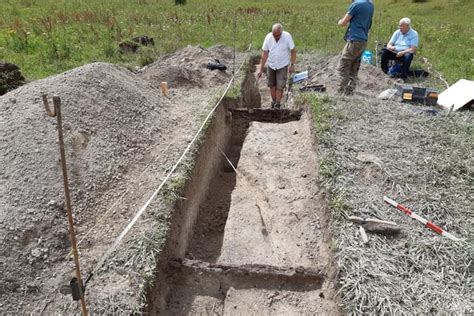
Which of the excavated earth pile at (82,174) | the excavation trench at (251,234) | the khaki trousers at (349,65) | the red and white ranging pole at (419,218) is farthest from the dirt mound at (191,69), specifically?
the red and white ranging pole at (419,218)

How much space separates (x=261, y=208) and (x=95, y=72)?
3.43 meters

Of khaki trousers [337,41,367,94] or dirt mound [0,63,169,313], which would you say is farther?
khaki trousers [337,41,367,94]

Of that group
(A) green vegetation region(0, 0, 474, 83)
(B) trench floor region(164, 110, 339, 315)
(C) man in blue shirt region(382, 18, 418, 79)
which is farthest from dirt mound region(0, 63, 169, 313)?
(C) man in blue shirt region(382, 18, 418, 79)

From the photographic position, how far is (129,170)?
16.4ft

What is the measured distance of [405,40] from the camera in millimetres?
10078

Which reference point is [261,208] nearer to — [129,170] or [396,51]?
[129,170]

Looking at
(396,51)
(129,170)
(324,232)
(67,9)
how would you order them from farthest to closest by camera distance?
1. (67,9)
2. (396,51)
3. (129,170)
4. (324,232)

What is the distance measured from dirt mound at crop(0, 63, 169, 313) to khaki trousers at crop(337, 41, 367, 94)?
403cm

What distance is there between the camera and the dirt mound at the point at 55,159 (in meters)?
3.51

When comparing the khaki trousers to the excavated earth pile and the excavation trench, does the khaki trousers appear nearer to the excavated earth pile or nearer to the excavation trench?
the excavation trench

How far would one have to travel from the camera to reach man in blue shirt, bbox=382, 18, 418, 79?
32.7 ft

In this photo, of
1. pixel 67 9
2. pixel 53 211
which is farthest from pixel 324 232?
pixel 67 9

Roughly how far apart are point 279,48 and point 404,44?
428cm

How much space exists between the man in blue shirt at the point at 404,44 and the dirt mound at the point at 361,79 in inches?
24.6
